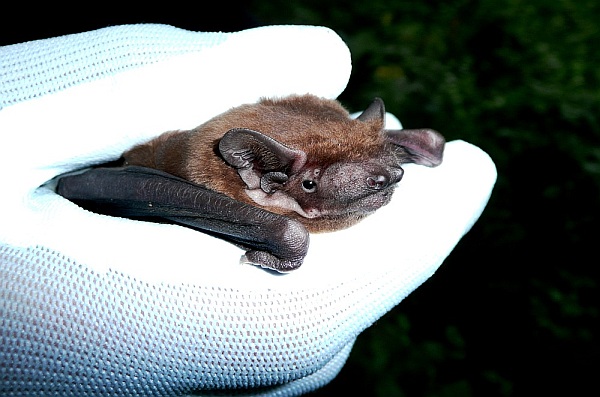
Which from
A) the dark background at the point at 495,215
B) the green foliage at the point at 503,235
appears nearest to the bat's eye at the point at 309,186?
the dark background at the point at 495,215

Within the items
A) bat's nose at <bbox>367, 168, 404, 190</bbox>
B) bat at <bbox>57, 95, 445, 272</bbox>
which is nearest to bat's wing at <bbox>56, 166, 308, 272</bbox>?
bat at <bbox>57, 95, 445, 272</bbox>

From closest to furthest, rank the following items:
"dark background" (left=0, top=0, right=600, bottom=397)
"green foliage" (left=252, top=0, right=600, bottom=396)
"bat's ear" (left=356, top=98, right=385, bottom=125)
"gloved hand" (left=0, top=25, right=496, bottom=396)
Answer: "gloved hand" (left=0, top=25, right=496, bottom=396), "bat's ear" (left=356, top=98, right=385, bottom=125), "dark background" (left=0, top=0, right=600, bottom=397), "green foliage" (left=252, top=0, right=600, bottom=396)

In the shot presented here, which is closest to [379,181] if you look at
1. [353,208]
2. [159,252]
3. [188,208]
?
[353,208]

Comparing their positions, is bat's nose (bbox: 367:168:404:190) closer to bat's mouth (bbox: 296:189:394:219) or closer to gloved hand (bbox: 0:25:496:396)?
bat's mouth (bbox: 296:189:394:219)

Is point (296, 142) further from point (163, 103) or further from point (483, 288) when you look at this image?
point (483, 288)

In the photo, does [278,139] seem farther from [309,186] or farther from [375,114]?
[375,114]

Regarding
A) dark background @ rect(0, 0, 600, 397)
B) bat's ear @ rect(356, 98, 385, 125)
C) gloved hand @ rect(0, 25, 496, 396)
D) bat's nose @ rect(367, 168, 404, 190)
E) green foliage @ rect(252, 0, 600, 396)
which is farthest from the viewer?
green foliage @ rect(252, 0, 600, 396)
